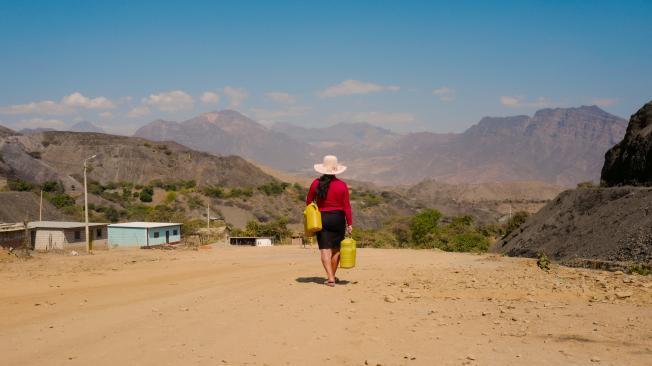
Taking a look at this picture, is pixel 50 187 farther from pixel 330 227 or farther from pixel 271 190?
pixel 330 227

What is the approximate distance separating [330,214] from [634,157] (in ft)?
64.8

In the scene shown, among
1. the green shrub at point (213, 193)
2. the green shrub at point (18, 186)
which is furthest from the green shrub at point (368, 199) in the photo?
the green shrub at point (18, 186)

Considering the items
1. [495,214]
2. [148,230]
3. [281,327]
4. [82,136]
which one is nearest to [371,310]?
[281,327]

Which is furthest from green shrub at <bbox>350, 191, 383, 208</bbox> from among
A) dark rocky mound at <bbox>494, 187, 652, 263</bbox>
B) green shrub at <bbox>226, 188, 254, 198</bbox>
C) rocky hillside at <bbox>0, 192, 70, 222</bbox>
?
dark rocky mound at <bbox>494, 187, 652, 263</bbox>

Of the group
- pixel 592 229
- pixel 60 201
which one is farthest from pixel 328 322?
pixel 60 201

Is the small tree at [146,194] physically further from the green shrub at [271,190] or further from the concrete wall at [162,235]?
the concrete wall at [162,235]

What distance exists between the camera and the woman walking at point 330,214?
8.95m

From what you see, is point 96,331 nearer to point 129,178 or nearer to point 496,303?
point 496,303

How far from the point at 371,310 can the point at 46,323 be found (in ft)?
12.1

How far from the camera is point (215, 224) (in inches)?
2579

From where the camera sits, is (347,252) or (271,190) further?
(271,190)

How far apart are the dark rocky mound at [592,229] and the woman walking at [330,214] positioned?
10637 mm

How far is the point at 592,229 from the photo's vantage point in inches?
791

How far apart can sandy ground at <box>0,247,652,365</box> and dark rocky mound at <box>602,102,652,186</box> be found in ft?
50.5
